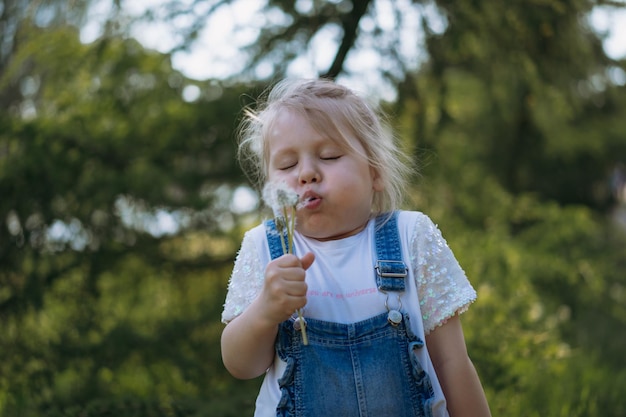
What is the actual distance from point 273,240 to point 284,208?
0.63 feet

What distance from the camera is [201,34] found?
404 cm

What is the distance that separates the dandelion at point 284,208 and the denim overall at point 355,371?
0.05 metres

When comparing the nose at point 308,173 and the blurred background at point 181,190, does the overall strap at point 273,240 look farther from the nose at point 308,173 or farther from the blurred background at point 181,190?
the blurred background at point 181,190

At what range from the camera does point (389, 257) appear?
1.86 m

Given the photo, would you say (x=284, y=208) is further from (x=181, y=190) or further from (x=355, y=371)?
(x=181, y=190)

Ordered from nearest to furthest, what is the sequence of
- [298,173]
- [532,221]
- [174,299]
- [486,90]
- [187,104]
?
[298,173]
[187,104]
[174,299]
[486,90]
[532,221]

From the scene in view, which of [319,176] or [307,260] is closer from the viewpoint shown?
[307,260]

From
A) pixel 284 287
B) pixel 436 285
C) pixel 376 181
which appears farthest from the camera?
pixel 376 181

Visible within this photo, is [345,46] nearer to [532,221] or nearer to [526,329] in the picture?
[526,329]

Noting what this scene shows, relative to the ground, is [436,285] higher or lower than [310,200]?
lower

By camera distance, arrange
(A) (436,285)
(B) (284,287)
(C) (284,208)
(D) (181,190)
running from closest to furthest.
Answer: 1. (B) (284,287)
2. (C) (284,208)
3. (A) (436,285)
4. (D) (181,190)

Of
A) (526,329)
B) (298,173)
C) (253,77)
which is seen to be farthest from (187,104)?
(298,173)

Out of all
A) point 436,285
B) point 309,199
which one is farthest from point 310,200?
point 436,285

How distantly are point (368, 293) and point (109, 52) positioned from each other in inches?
126
